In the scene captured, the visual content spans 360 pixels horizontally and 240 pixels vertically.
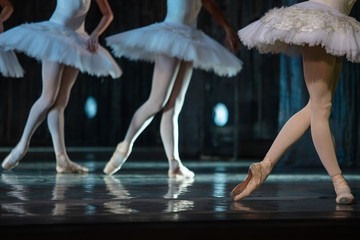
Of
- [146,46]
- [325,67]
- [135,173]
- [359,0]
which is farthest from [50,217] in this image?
[359,0]

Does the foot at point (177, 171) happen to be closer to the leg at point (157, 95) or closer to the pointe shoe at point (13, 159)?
the leg at point (157, 95)

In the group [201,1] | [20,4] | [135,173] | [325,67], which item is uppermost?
[20,4]

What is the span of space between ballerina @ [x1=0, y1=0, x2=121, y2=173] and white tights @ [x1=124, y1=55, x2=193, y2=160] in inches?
19.8

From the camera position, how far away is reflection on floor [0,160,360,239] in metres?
1.89

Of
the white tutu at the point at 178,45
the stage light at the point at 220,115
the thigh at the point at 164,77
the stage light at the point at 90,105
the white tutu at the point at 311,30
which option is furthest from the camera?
the stage light at the point at 90,105

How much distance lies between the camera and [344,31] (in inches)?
105

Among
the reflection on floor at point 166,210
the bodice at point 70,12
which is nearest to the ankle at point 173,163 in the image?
the reflection on floor at point 166,210

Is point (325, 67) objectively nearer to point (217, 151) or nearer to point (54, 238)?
point (54, 238)

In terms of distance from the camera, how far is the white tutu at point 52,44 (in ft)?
Answer: 14.2

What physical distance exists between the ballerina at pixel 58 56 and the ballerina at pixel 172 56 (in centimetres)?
26

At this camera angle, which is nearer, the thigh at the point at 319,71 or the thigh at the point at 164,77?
the thigh at the point at 319,71

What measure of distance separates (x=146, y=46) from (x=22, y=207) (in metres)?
1.96

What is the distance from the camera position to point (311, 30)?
8.55ft

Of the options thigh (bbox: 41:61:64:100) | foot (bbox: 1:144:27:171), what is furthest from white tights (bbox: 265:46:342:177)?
foot (bbox: 1:144:27:171)
